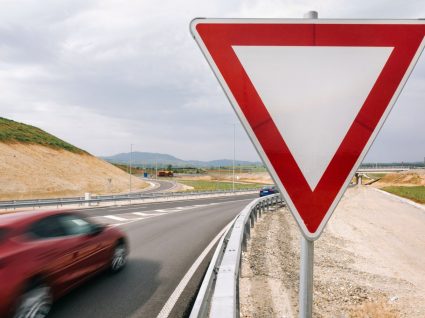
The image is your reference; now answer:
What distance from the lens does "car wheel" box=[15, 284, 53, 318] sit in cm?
471

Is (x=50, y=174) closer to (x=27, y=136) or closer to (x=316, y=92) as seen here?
(x=27, y=136)

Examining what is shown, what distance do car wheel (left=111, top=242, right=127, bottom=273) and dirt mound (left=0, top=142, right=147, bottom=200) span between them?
41.3 m

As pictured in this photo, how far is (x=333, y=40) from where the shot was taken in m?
1.50

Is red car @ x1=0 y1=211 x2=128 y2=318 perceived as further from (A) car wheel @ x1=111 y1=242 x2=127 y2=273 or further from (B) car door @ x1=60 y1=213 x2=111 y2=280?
(A) car wheel @ x1=111 y1=242 x2=127 y2=273

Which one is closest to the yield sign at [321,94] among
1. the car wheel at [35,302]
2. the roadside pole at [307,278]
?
the roadside pole at [307,278]

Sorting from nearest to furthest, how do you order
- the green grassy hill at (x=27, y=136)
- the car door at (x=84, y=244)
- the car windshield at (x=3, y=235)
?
1. the car windshield at (x=3, y=235)
2. the car door at (x=84, y=244)
3. the green grassy hill at (x=27, y=136)

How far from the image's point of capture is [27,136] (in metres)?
72.2

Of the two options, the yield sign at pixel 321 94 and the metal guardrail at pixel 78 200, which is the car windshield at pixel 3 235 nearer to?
the yield sign at pixel 321 94

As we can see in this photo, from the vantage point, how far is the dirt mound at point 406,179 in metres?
92.7

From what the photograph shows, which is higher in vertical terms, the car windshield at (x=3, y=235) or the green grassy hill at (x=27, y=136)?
the green grassy hill at (x=27, y=136)

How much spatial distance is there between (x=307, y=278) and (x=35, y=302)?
483 centimetres

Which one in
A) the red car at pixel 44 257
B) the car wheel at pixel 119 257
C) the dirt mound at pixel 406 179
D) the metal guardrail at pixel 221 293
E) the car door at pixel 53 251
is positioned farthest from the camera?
the dirt mound at pixel 406 179

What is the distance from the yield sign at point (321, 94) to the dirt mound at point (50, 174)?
4857 centimetres

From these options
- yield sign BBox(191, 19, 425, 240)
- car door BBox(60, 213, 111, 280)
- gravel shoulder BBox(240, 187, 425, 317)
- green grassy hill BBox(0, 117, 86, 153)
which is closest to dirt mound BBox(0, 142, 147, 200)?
green grassy hill BBox(0, 117, 86, 153)
